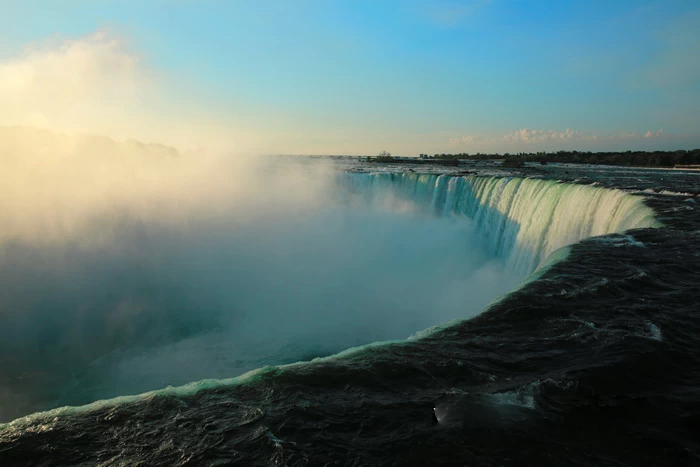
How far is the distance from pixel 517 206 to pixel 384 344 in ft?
56.3

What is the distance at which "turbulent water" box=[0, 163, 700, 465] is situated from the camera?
366 cm

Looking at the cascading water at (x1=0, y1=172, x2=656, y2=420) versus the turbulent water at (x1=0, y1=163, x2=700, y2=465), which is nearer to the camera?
the turbulent water at (x1=0, y1=163, x2=700, y2=465)

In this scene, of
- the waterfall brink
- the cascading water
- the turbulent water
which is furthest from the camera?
the waterfall brink

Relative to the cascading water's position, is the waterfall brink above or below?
above

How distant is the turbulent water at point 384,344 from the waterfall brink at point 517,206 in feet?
0.38

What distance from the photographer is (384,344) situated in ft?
18.5

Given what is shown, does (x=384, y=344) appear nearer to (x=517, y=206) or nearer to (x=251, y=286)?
(x=251, y=286)

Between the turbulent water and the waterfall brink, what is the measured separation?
0.38ft

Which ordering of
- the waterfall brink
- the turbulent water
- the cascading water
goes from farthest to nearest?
the waterfall brink → the cascading water → the turbulent water

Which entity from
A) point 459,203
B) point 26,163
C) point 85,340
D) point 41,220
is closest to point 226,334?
point 85,340

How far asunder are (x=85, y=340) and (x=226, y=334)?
391 cm

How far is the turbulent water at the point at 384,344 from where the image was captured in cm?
366

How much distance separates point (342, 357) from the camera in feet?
17.4

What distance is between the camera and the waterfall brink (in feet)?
47.0
